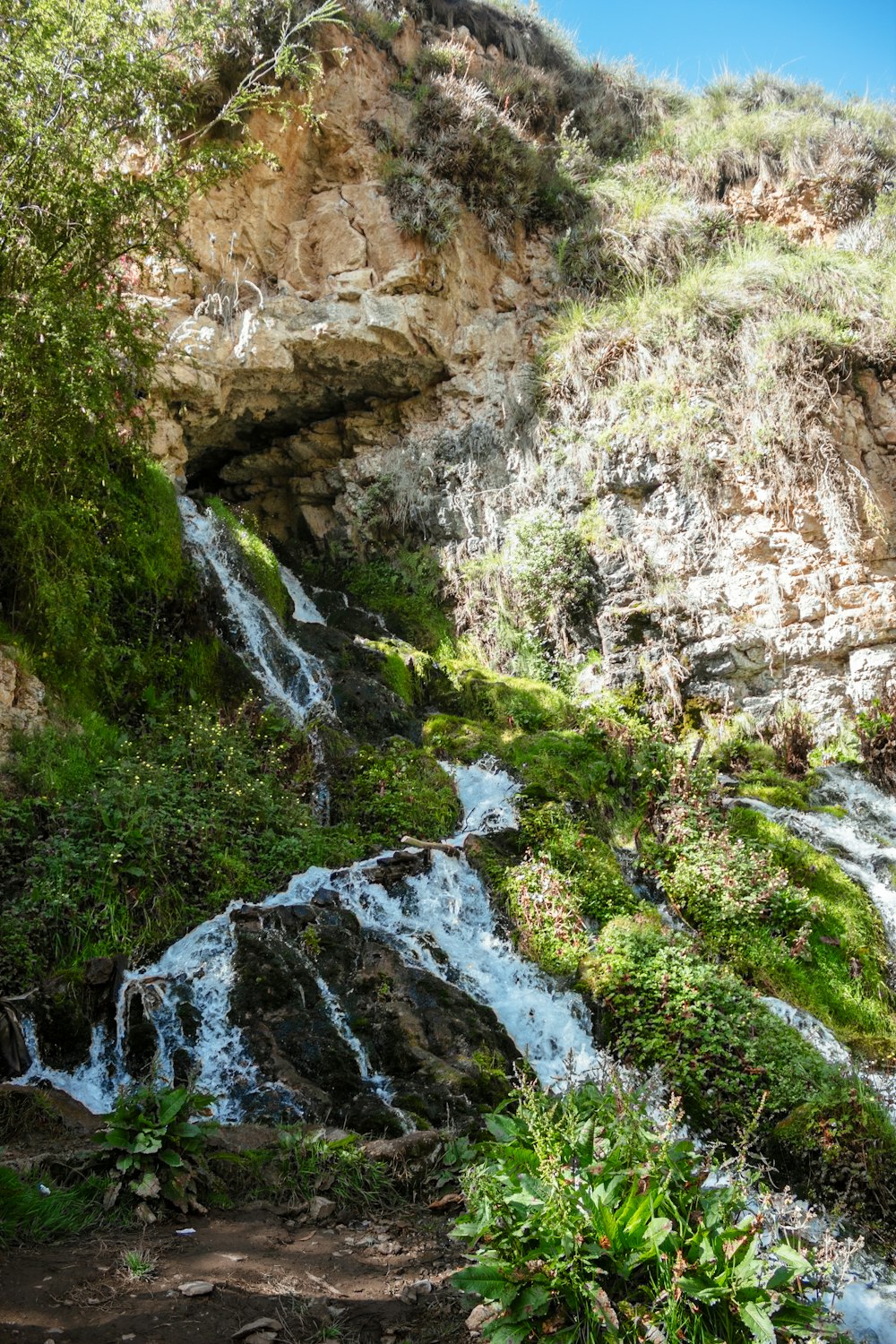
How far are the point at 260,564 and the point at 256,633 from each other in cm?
141

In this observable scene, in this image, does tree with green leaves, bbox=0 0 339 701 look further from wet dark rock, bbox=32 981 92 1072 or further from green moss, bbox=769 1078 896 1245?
green moss, bbox=769 1078 896 1245

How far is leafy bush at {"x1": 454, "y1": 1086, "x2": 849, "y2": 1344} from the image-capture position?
2.57 meters

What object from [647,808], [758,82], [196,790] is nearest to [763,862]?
[647,808]

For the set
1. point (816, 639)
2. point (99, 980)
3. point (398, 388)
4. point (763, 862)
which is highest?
point (398, 388)

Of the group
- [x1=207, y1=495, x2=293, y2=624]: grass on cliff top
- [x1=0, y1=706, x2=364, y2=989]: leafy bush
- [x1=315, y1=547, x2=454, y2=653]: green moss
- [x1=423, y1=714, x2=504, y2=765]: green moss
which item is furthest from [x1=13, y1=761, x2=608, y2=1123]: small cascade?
[x1=315, y1=547, x2=454, y2=653]: green moss

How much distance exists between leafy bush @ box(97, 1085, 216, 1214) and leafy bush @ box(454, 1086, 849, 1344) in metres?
1.50

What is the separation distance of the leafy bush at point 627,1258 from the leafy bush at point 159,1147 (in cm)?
150

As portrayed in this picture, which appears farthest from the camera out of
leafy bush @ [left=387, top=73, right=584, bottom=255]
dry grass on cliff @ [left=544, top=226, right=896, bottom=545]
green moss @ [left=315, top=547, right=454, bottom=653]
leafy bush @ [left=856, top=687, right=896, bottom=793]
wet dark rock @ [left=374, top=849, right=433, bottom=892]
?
leafy bush @ [left=387, top=73, right=584, bottom=255]

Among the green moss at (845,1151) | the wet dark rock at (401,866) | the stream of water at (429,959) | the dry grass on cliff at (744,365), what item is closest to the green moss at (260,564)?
the stream of water at (429,959)

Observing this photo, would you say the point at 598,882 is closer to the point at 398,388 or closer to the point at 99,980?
the point at 99,980

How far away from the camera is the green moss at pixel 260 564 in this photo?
10.7 m

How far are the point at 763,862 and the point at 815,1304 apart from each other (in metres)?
5.23

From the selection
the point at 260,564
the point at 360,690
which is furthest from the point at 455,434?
the point at 360,690

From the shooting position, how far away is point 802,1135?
502cm
